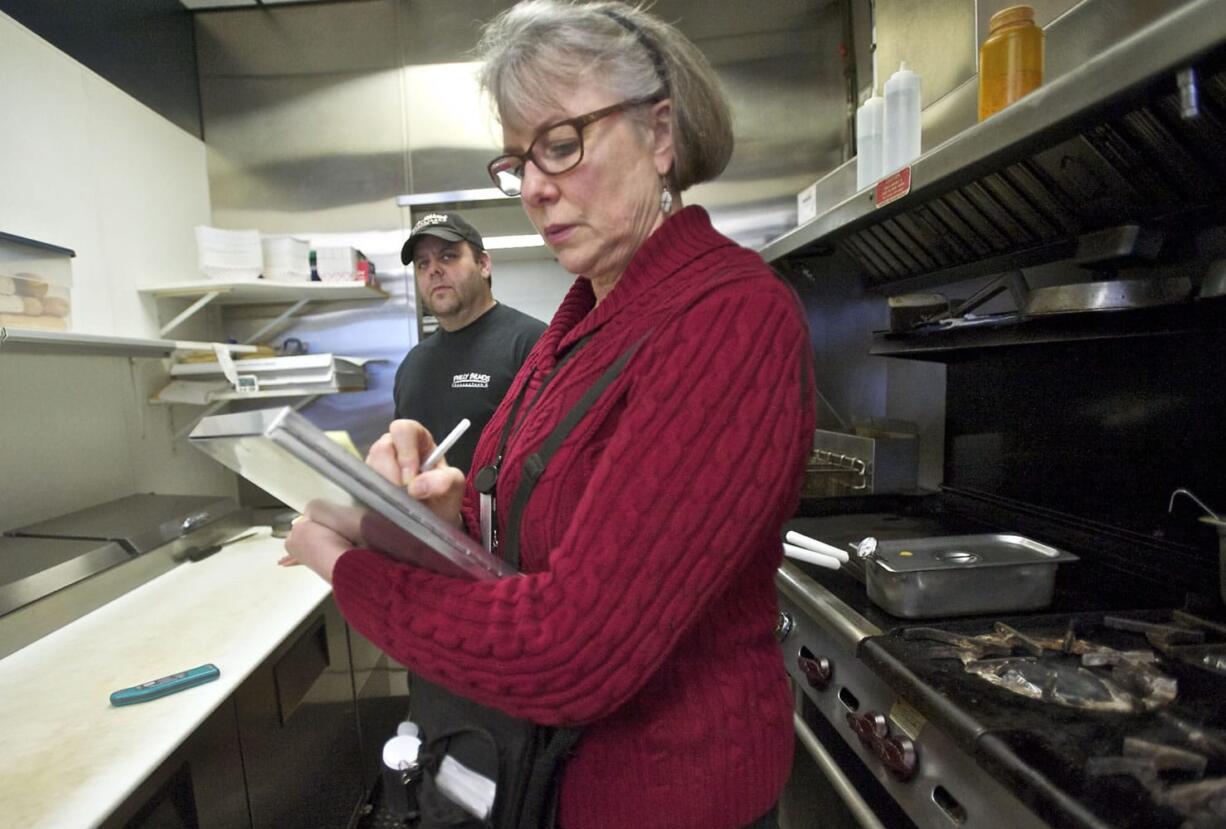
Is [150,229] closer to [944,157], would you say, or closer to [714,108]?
[714,108]

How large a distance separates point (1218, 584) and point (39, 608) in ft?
7.98

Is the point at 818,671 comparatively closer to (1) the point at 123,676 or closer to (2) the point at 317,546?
(2) the point at 317,546

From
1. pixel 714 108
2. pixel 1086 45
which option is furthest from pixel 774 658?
pixel 1086 45

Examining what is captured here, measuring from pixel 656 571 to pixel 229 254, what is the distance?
2480 mm

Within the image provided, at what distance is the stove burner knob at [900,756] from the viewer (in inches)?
34.5

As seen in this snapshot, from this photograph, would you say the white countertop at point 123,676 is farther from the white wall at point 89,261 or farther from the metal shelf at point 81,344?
the metal shelf at point 81,344

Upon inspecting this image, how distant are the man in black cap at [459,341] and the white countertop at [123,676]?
27.0 inches

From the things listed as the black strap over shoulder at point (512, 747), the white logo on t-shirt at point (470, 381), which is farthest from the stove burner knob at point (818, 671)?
the white logo on t-shirt at point (470, 381)

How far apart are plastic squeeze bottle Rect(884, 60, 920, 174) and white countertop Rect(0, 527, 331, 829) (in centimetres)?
192

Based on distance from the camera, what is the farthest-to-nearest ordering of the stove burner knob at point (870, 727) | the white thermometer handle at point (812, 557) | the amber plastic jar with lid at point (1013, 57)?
the white thermometer handle at point (812, 557), the amber plastic jar with lid at point (1013, 57), the stove burner knob at point (870, 727)

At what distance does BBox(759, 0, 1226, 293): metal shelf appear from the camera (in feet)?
2.42

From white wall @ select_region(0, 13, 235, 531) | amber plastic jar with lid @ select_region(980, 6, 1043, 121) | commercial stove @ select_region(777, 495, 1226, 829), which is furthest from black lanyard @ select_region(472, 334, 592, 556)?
white wall @ select_region(0, 13, 235, 531)

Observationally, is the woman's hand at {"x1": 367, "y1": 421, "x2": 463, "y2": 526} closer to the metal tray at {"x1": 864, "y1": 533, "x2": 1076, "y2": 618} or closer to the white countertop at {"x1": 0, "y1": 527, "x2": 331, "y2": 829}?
the white countertop at {"x1": 0, "y1": 527, "x2": 331, "y2": 829}

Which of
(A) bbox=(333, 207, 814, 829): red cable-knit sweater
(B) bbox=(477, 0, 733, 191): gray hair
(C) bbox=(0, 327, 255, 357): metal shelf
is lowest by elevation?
(A) bbox=(333, 207, 814, 829): red cable-knit sweater
